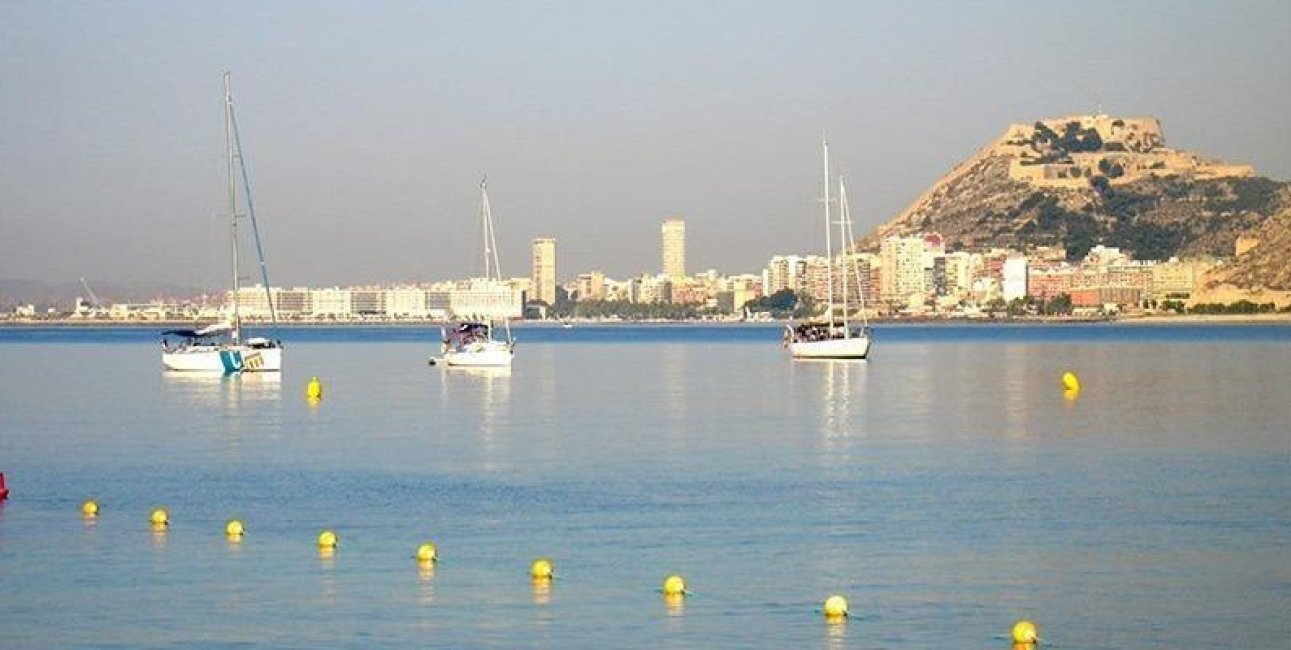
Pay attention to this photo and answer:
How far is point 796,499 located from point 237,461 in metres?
13.4

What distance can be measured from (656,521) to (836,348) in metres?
69.1

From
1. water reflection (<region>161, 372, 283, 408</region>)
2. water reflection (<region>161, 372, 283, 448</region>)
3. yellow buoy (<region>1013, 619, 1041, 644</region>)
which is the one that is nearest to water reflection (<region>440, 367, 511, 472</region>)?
water reflection (<region>161, 372, 283, 448</region>)

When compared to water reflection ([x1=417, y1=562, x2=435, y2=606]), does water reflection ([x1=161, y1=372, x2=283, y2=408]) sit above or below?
above

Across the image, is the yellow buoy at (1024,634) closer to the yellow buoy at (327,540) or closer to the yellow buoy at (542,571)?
the yellow buoy at (542,571)

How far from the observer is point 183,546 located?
92.7 feet

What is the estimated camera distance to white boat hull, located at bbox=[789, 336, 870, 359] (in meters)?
98.7

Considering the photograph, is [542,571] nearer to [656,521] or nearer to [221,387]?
[656,521]

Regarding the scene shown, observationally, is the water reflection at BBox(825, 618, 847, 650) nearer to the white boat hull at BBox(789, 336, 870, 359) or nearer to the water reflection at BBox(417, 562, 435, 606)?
the water reflection at BBox(417, 562, 435, 606)

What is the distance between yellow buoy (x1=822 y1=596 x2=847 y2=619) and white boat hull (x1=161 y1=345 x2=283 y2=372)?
63.7 meters

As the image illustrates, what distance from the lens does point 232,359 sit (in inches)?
3290

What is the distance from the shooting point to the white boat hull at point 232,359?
83625mm

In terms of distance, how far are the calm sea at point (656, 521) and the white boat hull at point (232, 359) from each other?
19550mm

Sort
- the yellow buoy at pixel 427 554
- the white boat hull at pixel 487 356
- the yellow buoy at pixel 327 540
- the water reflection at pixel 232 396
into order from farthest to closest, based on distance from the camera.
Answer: the white boat hull at pixel 487 356
the water reflection at pixel 232 396
the yellow buoy at pixel 327 540
the yellow buoy at pixel 427 554

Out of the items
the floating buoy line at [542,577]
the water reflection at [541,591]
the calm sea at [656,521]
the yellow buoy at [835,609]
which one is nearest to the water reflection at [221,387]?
the calm sea at [656,521]
